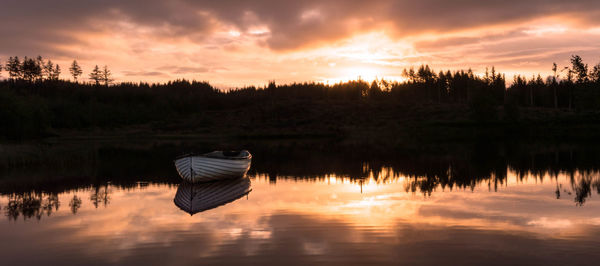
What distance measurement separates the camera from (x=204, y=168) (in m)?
27.7

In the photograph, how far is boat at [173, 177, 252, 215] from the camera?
68.1 ft

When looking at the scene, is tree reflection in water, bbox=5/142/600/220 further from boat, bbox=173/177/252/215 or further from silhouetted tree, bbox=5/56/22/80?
silhouetted tree, bbox=5/56/22/80

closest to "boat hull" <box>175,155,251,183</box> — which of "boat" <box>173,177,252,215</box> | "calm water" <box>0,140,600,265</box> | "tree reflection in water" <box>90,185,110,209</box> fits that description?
"boat" <box>173,177,252,215</box>

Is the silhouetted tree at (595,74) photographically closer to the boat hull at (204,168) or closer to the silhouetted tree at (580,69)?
the silhouetted tree at (580,69)

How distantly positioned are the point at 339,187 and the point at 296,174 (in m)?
7.57

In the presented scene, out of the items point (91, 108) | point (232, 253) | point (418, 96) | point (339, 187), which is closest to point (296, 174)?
point (339, 187)

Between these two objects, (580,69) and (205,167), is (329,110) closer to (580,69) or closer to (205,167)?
(580,69)

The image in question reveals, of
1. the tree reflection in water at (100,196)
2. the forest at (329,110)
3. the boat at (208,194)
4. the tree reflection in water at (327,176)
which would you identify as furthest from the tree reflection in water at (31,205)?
the forest at (329,110)

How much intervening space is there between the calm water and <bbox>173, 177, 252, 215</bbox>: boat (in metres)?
0.17

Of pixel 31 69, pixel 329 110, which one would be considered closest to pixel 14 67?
pixel 31 69

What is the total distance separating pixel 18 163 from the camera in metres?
42.3

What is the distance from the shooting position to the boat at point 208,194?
20.8 metres

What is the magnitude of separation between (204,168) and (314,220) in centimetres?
1230

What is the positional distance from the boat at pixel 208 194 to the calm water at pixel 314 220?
169 mm
